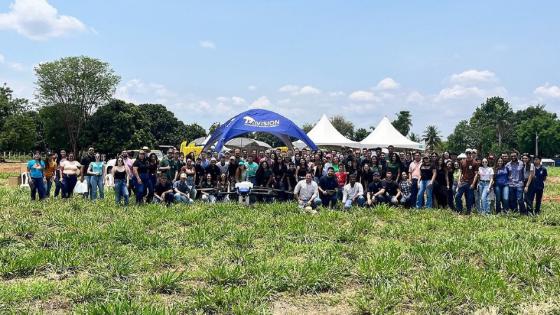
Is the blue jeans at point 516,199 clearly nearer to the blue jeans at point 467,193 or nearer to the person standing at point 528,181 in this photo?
the person standing at point 528,181

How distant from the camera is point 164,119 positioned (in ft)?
276

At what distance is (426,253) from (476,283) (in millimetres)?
1468

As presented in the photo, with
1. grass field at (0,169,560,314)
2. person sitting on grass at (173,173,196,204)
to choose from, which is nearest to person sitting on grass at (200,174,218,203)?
person sitting on grass at (173,173,196,204)

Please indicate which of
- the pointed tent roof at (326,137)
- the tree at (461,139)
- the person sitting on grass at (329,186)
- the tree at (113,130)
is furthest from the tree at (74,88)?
the tree at (461,139)

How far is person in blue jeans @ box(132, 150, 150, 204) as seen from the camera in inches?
512

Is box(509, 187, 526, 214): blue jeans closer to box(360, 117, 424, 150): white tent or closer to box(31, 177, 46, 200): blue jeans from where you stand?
box(31, 177, 46, 200): blue jeans

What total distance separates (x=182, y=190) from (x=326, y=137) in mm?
18307

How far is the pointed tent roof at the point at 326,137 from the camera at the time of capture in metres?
29.7

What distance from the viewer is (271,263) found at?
709 cm

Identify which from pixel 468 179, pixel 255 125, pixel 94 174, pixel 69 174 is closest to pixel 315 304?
pixel 468 179

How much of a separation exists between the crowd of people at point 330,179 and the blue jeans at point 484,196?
24 millimetres

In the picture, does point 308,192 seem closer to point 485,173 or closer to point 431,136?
point 485,173

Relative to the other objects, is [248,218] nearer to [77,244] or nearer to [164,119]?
[77,244]

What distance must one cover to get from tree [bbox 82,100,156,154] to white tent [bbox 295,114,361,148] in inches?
1253
